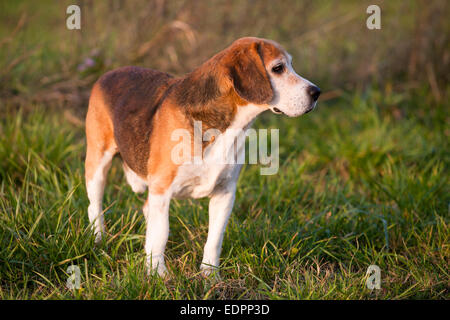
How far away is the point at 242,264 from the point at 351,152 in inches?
103

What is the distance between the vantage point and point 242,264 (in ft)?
12.5

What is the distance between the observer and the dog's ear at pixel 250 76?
10.7ft

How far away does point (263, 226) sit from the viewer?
4.34m

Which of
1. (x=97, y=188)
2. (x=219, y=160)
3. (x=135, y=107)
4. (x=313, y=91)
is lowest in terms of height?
(x=97, y=188)

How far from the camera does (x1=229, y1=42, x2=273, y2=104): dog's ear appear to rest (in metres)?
3.26

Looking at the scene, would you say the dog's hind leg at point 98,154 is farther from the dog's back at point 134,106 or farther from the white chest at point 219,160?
the white chest at point 219,160

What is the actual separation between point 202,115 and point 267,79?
54 cm

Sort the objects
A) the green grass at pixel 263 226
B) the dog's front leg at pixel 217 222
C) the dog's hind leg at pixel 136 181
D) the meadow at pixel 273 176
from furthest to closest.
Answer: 1. the dog's hind leg at pixel 136 181
2. the dog's front leg at pixel 217 222
3. the meadow at pixel 273 176
4. the green grass at pixel 263 226

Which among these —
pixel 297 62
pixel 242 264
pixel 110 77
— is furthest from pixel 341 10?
Answer: pixel 242 264

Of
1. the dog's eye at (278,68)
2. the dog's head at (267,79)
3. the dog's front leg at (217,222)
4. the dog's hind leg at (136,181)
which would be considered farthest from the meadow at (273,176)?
the dog's eye at (278,68)

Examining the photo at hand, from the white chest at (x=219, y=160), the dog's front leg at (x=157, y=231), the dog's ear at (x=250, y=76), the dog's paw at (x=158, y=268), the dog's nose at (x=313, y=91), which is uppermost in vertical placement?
the dog's ear at (x=250, y=76)

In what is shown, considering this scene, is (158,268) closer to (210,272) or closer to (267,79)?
(210,272)

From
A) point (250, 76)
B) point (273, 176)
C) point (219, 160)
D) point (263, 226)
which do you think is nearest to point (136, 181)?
point (219, 160)

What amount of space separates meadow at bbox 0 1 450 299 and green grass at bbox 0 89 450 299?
0.06ft
